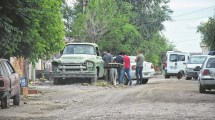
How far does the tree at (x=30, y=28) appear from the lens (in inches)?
664

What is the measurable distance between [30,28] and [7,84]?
11.7 ft

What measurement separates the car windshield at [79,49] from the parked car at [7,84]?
11824mm

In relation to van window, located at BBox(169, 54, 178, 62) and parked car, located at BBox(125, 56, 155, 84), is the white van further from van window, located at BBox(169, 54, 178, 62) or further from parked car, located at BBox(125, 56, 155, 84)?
parked car, located at BBox(125, 56, 155, 84)

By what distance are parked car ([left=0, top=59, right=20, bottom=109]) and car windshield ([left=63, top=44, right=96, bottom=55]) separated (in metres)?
11.8

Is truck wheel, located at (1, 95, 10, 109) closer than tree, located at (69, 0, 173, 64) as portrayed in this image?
Yes

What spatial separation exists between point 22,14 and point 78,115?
4.79m

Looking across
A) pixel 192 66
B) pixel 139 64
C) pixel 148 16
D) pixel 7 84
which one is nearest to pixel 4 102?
pixel 7 84

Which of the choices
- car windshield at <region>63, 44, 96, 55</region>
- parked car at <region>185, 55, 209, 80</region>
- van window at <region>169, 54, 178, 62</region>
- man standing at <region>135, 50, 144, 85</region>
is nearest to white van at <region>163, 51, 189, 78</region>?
van window at <region>169, 54, 178, 62</region>

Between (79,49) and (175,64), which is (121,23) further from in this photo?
(79,49)

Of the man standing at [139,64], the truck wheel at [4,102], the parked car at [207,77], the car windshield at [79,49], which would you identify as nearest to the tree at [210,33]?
the man standing at [139,64]

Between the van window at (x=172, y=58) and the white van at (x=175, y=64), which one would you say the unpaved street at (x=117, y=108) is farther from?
the van window at (x=172, y=58)

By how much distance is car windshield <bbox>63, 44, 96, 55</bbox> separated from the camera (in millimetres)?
30125

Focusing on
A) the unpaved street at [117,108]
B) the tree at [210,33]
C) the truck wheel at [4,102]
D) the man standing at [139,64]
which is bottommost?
the unpaved street at [117,108]

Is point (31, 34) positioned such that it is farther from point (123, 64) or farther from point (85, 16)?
point (85, 16)
